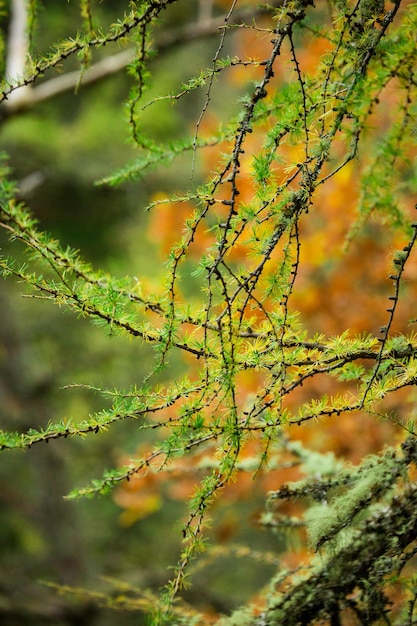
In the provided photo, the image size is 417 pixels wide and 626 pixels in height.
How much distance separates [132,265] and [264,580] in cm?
448

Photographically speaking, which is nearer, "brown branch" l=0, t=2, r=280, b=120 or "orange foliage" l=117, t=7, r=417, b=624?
"brown branch" l=0, t=2, r=280, b=120

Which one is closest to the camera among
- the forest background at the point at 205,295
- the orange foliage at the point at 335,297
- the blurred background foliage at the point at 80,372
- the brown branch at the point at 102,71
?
the forest background at the point at 205,295

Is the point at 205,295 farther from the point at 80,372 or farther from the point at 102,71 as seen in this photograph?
the point at 80,372

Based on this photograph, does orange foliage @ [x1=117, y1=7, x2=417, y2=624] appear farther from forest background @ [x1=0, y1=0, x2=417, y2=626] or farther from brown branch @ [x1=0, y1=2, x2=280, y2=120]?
brown branch @ [x1=0, y1=2, x2=280, y2=120]

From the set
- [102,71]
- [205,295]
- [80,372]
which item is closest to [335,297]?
[205,295]

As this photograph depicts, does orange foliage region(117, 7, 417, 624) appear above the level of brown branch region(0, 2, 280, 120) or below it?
below

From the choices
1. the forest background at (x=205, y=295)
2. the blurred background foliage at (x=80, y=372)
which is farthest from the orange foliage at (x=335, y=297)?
the blurred background foliage at (x=80, y=372)

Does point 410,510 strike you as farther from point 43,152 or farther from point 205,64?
point 205,64

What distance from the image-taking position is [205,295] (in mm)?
3414

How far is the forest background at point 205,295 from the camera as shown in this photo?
982 millimetres

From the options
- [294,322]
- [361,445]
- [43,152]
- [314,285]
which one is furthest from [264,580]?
[294,322]

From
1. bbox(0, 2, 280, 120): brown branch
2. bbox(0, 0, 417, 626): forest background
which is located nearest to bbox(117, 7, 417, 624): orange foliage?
bbox(0, 0, 417, 626): forest background

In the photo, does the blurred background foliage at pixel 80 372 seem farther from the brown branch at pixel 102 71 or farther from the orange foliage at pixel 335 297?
the brown branch at pixel 102 71

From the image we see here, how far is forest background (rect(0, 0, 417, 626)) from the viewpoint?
0.98 meters
